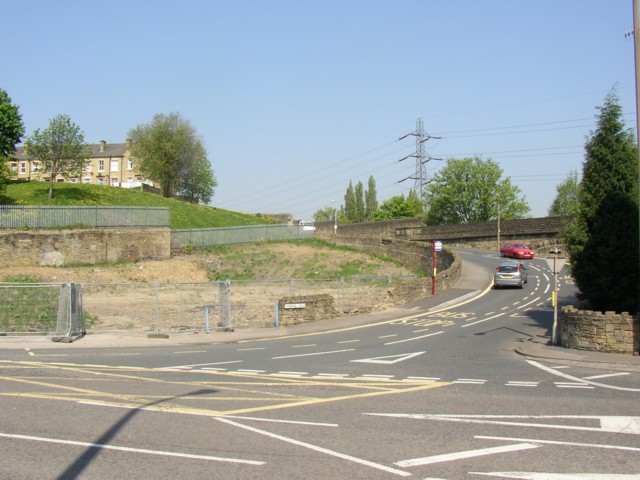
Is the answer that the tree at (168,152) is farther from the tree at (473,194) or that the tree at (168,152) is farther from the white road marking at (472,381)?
the white road marking at (472,381)

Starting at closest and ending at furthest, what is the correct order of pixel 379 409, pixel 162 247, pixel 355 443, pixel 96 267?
pixel 355 443, pixel 379 409, pixel 96 267, pixel 162 247

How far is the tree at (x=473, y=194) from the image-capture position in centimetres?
10494

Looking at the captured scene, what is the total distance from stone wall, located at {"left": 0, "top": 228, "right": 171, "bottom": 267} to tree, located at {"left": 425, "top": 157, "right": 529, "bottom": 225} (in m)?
65.1

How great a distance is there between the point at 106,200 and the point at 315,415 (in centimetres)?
5840

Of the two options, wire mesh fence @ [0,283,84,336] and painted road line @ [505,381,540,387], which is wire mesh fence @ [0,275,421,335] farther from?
painted road line @ [505,381,540,387]

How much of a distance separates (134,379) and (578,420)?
933 cm

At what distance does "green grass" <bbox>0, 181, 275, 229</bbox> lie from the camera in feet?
196

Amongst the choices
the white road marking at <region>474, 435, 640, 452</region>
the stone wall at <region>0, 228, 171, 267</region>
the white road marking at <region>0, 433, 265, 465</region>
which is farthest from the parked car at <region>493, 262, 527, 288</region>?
the white road marking at <region>0, 433, 265, 465</region>

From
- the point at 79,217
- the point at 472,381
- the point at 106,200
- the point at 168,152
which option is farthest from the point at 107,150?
the point at 472,381

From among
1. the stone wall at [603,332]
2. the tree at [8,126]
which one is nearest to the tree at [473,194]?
the tree at [8,126]

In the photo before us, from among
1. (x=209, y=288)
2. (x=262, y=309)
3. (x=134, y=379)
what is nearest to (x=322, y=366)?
(x=134, y=379)

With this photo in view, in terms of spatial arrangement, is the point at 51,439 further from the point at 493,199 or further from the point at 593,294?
the point at 493,199

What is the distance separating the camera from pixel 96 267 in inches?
1895

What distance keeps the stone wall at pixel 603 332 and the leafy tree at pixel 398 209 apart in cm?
9624
